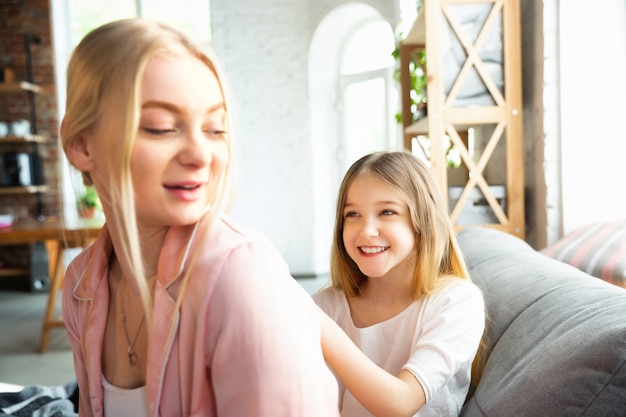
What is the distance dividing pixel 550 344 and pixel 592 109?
5.64ft

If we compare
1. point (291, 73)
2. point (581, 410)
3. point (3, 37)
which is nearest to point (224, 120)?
point (581, 410)

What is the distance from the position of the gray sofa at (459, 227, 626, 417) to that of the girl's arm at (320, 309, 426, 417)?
0.14 meters

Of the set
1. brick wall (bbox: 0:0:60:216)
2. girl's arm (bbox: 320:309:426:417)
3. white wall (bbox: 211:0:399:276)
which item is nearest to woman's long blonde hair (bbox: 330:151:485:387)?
girl's arm (bbox: 320:309:426:417)

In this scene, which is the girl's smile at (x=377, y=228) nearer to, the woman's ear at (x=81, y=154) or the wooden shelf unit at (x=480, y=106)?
the woman's ear at (x=81, y=154)

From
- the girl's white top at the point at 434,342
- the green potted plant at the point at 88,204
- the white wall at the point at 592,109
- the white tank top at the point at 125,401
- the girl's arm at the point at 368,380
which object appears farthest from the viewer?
the green potted plant at the point at 88,204

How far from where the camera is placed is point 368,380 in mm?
980

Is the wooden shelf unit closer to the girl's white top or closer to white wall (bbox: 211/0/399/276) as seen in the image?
the girl's white top

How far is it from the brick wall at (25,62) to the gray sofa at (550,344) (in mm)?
6098

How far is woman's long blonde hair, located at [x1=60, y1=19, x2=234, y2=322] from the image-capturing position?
2.00 ft

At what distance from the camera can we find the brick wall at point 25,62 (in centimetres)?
638

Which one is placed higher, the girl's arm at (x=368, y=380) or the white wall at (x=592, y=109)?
the white wall at (x=592, y=109)

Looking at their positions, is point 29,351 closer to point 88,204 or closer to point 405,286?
point 88,204

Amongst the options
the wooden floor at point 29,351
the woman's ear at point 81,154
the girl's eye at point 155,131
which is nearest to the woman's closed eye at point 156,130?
the girl's eye at point 155,131

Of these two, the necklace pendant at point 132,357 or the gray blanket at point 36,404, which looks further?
the gray blanket at point 36,404
